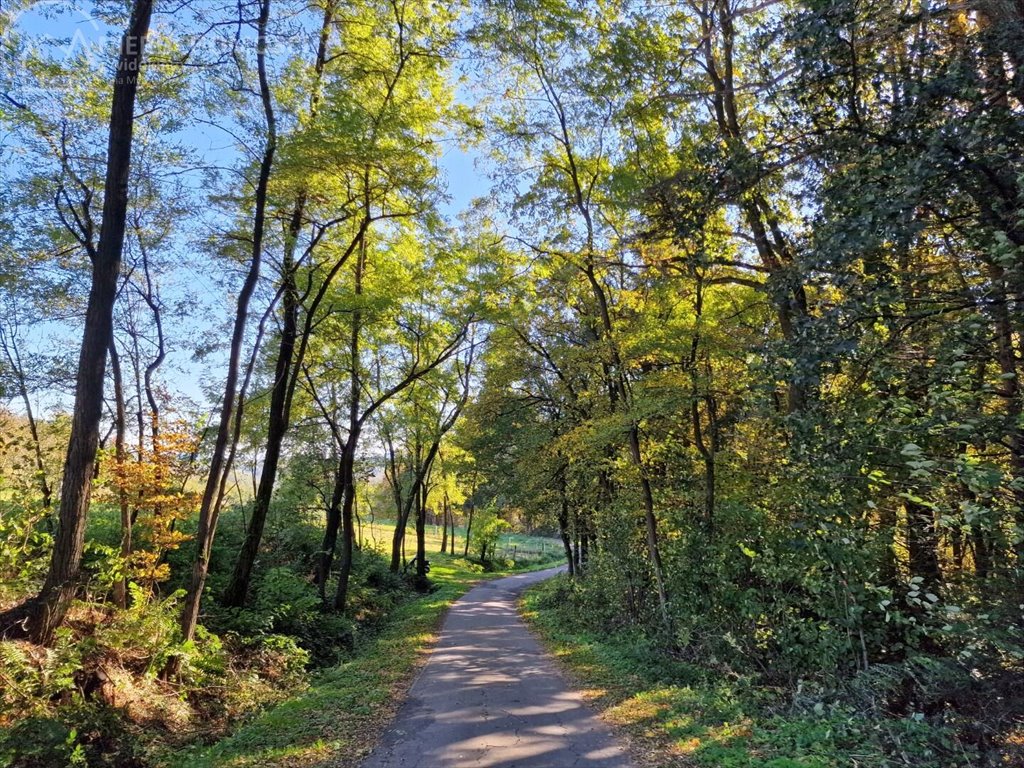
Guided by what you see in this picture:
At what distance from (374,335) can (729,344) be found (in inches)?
387

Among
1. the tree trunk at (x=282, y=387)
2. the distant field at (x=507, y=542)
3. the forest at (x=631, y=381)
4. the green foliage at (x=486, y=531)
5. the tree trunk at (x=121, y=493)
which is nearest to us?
the forest at (x=631, y=381)

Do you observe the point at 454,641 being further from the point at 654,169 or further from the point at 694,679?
the point at 654,169

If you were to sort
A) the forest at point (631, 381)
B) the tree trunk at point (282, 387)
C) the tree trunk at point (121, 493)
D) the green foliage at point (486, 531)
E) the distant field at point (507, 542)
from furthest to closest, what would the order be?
the distant field at point (507, 542) → the green foliage at point (486, 531) → the tree trunk at point (282, 387) → the tree trunk at point (121, 493) → the forest at point (631, 381)

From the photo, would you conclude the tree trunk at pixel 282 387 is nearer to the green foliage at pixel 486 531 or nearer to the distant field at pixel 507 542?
the green foliage at pixel 486 531

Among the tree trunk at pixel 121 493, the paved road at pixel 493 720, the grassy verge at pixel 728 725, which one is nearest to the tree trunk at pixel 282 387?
the tree trunk at pixel 121 493

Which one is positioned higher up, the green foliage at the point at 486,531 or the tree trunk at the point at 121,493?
the tree trunk at the point at 121,493

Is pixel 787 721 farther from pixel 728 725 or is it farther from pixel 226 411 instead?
pixel 226 411

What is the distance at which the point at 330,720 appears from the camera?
674 centimetres

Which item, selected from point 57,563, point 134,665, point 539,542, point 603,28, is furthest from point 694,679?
point 539,542

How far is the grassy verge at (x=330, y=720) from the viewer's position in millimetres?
5582

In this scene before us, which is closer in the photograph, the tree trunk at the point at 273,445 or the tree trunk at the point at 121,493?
the tree trunk at the point at 121,493

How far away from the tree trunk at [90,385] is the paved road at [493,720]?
164 inches

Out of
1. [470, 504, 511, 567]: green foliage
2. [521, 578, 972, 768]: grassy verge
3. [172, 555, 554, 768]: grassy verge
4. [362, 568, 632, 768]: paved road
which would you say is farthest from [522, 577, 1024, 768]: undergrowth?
[470, 504, 511, 567]: green foliage

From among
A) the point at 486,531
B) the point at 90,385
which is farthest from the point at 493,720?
the point at 486,531
